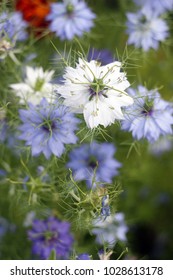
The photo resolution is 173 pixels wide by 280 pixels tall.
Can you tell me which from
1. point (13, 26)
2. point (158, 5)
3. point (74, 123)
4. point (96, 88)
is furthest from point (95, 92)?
point (158, 5)

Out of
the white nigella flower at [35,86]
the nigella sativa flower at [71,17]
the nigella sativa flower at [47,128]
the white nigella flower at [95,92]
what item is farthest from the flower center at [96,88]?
the nigella sativa flower at [71,17]

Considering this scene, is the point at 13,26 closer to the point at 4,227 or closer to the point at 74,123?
the point at 74,123

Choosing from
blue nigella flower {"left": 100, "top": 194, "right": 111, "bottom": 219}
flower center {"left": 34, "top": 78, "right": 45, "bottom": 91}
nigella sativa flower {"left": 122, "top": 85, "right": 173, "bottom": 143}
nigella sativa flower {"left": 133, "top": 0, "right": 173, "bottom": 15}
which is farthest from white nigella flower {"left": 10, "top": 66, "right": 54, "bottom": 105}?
nigella sativa flower {"left": 133, "top": 0, "right": 173, "bottom": 15}

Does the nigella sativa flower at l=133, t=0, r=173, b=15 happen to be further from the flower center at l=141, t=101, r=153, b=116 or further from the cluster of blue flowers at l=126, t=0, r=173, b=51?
the flower center at l=141, t=101, r=153, b=116

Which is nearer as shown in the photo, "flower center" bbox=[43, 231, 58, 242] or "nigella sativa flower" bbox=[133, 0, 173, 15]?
"flower center" bbox=[43, 231, 58, 242]

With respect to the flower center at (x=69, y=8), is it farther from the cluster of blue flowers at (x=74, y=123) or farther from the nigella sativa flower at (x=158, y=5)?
the nigella sativa flower at (x=158, y=5)
